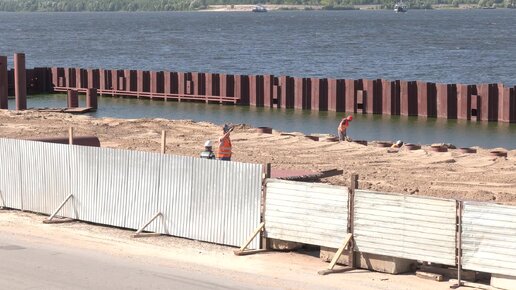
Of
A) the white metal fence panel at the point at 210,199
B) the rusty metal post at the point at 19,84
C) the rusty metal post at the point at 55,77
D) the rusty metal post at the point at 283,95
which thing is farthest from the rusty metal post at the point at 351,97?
the white metal fence panel at the point at 210,199

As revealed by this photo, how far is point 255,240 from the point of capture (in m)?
19.3

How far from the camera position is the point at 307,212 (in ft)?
60.9

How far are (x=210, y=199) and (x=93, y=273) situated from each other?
2920 millimetres

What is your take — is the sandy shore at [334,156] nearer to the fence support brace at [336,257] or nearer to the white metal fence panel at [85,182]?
the white metal fence panel at [85,182]

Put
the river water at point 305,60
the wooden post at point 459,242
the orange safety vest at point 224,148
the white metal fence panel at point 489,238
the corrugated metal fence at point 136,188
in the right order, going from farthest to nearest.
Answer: the river water at point 305,60, the orange safety vest at point 224,148, the corrugated metal fence at point 136,188, the wooden post at point 459,242, the white metal fence panel at point 489,238

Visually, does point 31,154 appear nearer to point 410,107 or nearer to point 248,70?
point 410,107

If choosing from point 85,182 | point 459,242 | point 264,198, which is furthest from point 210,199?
point 459,242

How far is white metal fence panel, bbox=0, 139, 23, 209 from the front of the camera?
23062 millimetres

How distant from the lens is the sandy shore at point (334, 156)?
1013 inches

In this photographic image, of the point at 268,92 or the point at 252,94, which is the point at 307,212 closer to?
the point at 268,92

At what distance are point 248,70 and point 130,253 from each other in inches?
2633

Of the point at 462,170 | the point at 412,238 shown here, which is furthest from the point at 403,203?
the point at 462,170

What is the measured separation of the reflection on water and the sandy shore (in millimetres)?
7453

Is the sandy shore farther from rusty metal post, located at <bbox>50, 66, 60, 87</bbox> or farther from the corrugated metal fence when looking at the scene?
rusty metal post, located at <bbox>50, 66, 60, 87</bbox>
